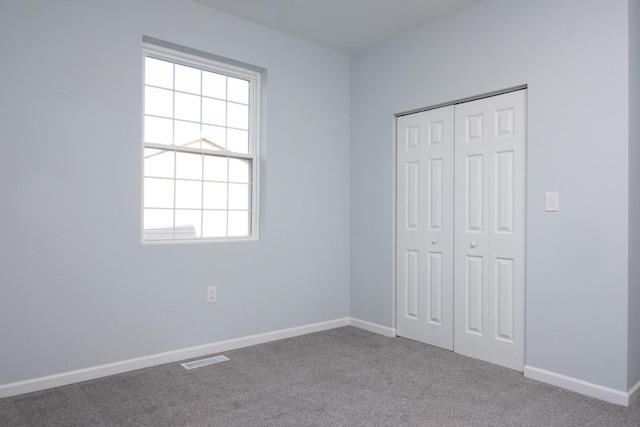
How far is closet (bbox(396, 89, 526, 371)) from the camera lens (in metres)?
3.05

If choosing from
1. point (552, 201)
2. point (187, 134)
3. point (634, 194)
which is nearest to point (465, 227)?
point (552, 201)

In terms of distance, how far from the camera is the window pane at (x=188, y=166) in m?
3.35

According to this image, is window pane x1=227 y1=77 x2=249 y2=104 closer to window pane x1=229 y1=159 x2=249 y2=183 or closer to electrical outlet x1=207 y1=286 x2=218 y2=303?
window pane x1=229 y1=159 x2=249 y2=183

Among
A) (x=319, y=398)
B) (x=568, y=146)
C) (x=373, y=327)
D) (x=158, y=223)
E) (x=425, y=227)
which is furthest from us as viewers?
(x=373, y=327)

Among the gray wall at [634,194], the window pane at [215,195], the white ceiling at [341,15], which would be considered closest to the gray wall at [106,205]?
the white ceiling at [341,15]

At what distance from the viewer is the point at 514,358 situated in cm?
303

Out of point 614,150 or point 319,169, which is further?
point 319,169

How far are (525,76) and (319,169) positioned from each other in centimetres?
183

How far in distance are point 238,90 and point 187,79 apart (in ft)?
1.47

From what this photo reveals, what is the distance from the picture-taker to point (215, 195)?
3539 mm

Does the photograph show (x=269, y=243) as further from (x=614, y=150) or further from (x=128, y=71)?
(x=614, y=150)

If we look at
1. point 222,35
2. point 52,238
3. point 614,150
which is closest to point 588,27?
point 614,150

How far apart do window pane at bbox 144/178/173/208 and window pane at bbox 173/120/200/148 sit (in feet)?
1.02

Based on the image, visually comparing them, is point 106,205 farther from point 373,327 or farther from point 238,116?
point 373,327
